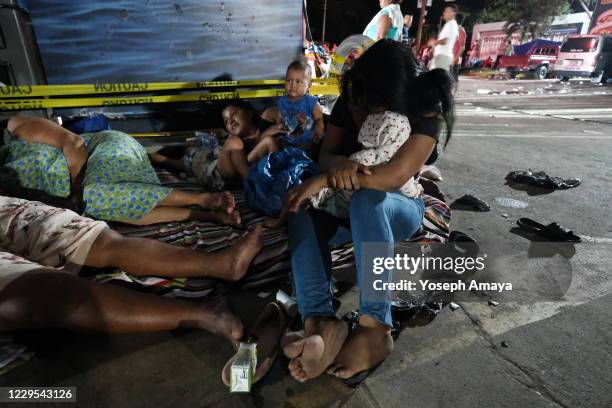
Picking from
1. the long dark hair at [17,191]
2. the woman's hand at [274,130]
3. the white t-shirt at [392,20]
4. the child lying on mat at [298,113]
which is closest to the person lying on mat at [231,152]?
the woman's hand at [274,130]

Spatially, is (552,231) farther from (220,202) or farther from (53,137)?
(53,137)

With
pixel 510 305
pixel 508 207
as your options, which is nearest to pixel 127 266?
pixel 510 305

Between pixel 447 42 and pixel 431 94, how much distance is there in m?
7.21

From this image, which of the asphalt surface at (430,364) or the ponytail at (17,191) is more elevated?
the ponytail at (17,191)

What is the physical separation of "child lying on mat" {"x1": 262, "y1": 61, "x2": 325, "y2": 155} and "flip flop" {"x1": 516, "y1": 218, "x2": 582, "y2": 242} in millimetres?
2009

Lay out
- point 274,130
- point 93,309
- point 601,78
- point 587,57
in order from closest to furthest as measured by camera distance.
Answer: point 93,309
point 274,130
point 587,57
point 601,78

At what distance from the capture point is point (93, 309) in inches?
56.7

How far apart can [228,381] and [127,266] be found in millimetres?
848

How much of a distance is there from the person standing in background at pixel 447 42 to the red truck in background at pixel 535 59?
15275 millimetres

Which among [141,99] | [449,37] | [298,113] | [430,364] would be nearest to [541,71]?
[449,37]

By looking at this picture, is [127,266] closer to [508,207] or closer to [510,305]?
[510,305]

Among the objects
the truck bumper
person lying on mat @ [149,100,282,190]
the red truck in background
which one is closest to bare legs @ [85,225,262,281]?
person lying on mat @ [149,100,282,190]

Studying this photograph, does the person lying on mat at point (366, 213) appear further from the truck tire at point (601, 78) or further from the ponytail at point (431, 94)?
the truck tire at point (601, 78)

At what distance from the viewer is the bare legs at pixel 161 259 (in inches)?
68.6
